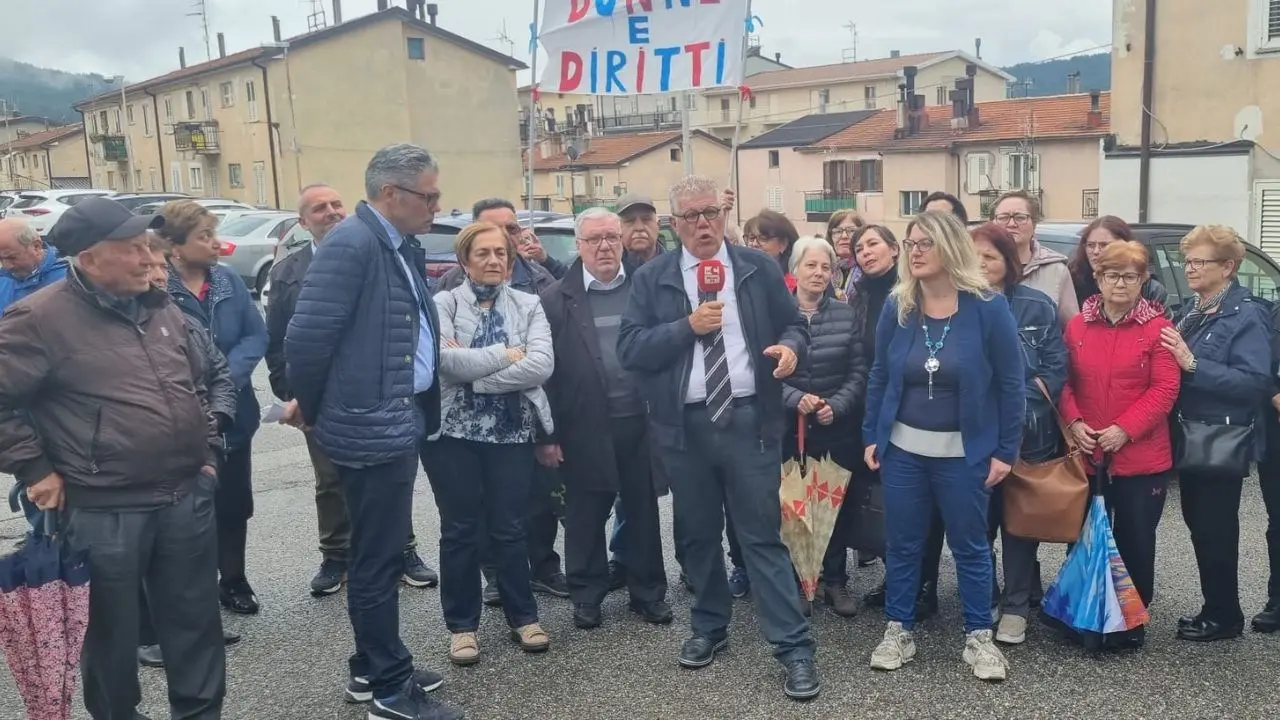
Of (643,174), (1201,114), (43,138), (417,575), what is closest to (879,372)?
(417,575)

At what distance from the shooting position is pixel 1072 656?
4.07 meters

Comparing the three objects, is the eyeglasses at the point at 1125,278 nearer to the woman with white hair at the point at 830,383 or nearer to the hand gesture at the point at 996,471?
the hand gesture at the point at 996,471

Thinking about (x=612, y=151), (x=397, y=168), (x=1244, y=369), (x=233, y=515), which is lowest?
(x=233, y=515)

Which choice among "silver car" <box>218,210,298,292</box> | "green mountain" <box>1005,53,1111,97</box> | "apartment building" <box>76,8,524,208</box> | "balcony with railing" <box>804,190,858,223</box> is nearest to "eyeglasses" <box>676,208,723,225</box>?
"silver car" <box>218,210,298,292</box>

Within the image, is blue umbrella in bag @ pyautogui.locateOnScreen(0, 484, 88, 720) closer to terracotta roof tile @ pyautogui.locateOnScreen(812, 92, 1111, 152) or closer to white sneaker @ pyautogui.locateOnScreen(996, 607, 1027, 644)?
white sneaker @ pyautogui.locateOnScreen(996, 607, 1027, 644)

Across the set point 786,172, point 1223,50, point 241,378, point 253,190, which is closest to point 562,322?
point 241,378

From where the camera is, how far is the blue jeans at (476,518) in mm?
4125

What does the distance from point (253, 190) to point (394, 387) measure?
1650 inches

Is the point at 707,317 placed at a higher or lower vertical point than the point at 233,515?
higher

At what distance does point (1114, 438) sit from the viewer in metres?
4.01

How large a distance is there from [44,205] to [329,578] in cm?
2438

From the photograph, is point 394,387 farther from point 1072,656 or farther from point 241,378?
point 1072,656

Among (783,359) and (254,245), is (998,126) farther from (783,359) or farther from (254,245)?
(783,359)

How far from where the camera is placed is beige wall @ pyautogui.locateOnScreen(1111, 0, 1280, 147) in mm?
15477
